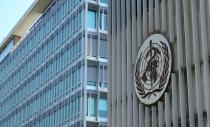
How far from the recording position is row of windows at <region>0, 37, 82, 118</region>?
4982 cm

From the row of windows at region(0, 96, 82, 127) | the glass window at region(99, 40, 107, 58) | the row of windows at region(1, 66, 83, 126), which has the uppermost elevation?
the glass window at region(99, 40, 107, 58)

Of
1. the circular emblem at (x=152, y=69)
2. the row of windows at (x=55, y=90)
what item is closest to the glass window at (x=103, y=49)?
the row of windows at (x=55, y=90)

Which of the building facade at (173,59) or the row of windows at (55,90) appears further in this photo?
the row of windows at (55,90)

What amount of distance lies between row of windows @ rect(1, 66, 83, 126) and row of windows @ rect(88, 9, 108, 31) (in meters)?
4.57

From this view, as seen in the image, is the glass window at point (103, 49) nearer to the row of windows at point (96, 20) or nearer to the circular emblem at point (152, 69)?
the row of windows at point (96, 20)

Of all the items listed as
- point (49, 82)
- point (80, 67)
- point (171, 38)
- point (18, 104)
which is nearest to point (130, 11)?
point (171, 38)

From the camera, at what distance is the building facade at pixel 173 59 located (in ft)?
78.7

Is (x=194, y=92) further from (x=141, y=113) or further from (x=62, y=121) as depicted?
(x=62, y=121)

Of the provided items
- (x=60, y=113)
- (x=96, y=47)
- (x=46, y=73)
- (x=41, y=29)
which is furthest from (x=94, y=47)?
(x=41, y=29)

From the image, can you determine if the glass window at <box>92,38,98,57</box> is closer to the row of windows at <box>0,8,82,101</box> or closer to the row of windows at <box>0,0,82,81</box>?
the row of windows at <box>0,8,82,101</box>

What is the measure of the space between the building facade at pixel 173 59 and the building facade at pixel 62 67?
14961mm

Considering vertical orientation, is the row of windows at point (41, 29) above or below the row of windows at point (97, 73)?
above

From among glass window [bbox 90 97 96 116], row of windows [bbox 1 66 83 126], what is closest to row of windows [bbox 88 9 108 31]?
row of windows [bbox 1 66 83 126]

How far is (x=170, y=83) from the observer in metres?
26.0
